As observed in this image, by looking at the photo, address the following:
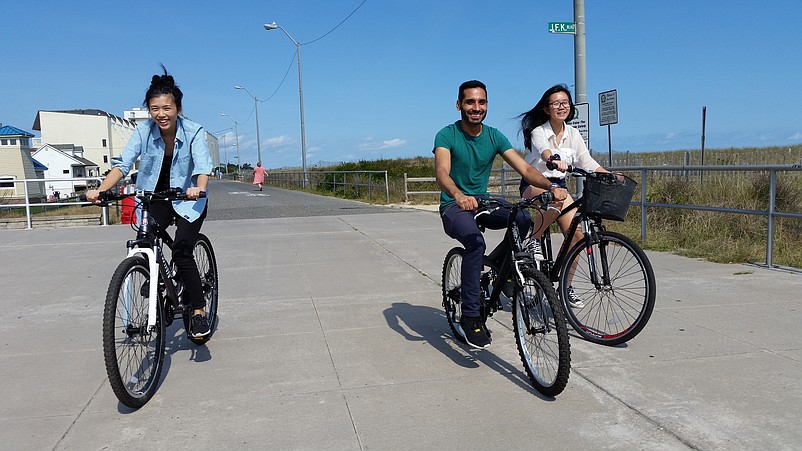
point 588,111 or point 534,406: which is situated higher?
point 588,111

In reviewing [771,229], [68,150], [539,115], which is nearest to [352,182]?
[771,229]

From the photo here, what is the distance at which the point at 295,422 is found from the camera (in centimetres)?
333

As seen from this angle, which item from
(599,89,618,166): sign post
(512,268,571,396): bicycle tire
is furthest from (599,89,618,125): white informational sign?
(512,268,571,396): bicycle tire

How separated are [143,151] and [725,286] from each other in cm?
524

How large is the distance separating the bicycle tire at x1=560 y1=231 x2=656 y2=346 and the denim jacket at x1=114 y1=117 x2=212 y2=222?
8.47 ft

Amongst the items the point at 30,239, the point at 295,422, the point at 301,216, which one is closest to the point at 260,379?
the point at 295,422

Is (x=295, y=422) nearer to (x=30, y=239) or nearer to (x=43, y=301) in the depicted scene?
(x=43, y=301)

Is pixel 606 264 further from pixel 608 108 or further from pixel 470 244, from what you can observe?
pixel 608 108

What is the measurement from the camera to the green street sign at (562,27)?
10156 mm

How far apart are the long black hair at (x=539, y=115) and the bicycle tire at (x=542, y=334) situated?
6.34ft

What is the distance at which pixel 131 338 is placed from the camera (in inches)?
142

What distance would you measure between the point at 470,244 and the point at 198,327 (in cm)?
195

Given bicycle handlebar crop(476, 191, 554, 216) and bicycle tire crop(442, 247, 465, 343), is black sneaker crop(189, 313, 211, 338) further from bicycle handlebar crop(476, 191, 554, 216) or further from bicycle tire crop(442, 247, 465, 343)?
bicycle handlebar crop(476, 191, 554, 216)

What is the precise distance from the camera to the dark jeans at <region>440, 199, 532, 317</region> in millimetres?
3936
